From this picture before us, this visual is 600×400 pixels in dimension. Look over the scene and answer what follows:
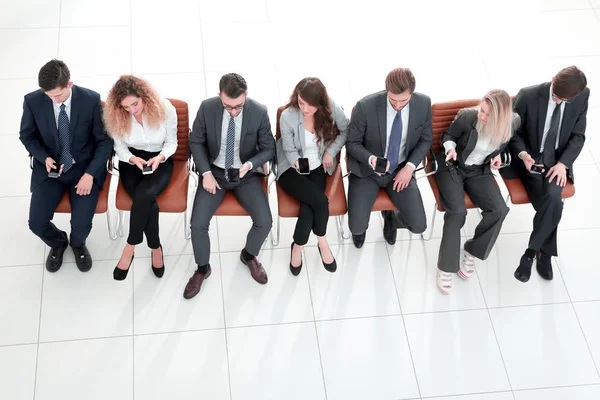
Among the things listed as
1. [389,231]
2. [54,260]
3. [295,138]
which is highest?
[295,138]

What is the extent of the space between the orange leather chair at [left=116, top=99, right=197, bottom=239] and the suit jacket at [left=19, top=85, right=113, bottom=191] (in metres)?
0.21

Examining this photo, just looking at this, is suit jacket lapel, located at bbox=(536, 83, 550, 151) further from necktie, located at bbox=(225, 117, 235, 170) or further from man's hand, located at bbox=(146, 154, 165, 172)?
man's hand, located at bbox=(146, 154, 165, 172)

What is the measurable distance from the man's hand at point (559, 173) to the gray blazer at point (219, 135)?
70.5 inches

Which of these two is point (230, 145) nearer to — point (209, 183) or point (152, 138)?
point (209, 183)

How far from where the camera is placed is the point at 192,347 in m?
4.19

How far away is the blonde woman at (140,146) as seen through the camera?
4.00m

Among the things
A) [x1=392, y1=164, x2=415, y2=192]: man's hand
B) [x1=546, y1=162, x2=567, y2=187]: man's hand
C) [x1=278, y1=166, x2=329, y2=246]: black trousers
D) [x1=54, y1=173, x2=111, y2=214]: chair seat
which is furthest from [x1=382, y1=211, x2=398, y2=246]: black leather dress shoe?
[x1=54, y1=173, x2=111, y2=214]: chair seat

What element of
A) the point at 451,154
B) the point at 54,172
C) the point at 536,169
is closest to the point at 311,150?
the point at 451,154

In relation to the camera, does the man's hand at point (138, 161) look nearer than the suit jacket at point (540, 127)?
Yes

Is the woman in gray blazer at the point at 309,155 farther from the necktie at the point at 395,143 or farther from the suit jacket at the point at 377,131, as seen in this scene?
the necktie at the point at 395,143

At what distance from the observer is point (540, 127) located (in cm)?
439

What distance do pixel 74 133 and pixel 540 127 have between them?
9.58 feet

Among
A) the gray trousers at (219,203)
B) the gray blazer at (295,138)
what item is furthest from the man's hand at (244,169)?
the gray blazer at (295,138)

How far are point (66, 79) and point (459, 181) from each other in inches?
97.9
